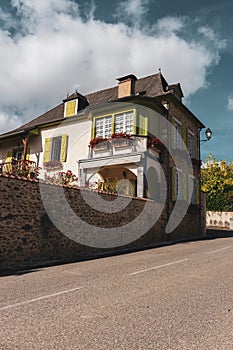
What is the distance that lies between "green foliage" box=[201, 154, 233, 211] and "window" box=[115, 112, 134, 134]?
19.5 metres

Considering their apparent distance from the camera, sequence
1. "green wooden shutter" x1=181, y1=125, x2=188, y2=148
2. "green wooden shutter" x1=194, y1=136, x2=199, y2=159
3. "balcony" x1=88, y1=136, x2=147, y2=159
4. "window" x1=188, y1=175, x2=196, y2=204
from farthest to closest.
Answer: "green wooden shutter" x1=194, y1=136, x2=199, y2=159, "window" x1=188, y1=175, x2=196, y2=204, "green wooden shutter" x1=181, y1=125, x2=188, y2=148, "balcony" x1=88, y1=136, x2=147, y2=159

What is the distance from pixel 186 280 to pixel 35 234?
4843 mm

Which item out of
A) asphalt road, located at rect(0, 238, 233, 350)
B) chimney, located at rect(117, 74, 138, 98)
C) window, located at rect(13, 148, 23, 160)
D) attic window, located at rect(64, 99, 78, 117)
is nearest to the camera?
asphalt road, located at rect(0, 238, 233, 350)

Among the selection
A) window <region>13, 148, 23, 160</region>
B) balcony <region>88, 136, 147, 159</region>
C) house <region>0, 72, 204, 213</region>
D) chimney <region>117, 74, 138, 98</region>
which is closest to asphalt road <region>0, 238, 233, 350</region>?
house <region>0, 72, 204, 213</region>

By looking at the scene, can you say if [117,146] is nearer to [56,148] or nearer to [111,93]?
[56,148]

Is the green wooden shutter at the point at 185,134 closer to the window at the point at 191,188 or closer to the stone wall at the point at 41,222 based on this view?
the window at the point at 191,188

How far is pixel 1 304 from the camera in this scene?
4.57 meters

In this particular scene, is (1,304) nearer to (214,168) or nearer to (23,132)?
(23,132)

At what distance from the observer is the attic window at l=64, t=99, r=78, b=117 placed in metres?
19.2

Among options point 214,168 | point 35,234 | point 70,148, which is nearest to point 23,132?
point 70,148

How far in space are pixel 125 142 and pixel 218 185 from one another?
68.8 feet

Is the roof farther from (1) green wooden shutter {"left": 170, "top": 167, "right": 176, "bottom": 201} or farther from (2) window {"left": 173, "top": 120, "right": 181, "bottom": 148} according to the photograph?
(1) green wooden shutter {"left": 170, "top": 167, "right": 176, "bottom": 201}

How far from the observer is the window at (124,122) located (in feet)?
52.6

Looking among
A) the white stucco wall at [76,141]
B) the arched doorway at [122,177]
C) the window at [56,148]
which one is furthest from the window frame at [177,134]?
the window at [56,148]
